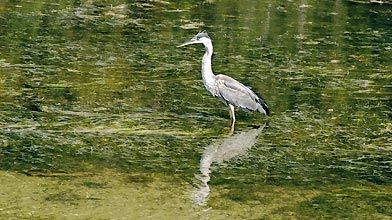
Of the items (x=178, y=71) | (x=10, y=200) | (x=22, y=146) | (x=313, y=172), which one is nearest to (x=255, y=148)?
(x=313, y=172)

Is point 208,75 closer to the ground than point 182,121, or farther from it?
farther from it

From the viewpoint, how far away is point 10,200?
5.20 meters

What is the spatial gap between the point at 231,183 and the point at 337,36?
6.62 meters

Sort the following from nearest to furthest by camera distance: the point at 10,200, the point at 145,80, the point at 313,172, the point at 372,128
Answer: the point at 10,200, the point at 313,172, the point at 372,128, the point at 145,80

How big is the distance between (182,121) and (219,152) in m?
0.80

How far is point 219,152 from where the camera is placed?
6.58 metres

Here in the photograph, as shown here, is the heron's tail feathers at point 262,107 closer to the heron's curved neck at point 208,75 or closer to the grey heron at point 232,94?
the grey heron at point 232,94

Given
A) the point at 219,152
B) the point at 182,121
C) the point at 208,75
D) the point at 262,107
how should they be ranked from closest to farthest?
1. the point at 219,152
2. the point at 182,121
3. the point at 262,107
4. the point at 208,75

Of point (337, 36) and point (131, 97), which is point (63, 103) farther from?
point (337, 36)

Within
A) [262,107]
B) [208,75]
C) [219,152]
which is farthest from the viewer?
[208,75]

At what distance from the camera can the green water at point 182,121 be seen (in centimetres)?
545

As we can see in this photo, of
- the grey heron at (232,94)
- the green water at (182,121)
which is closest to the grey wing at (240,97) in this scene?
the grey heron at (232,94)

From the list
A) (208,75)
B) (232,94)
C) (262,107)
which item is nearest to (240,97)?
(232,94)

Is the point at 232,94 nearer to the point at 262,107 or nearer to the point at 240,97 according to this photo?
the point at 240,97
